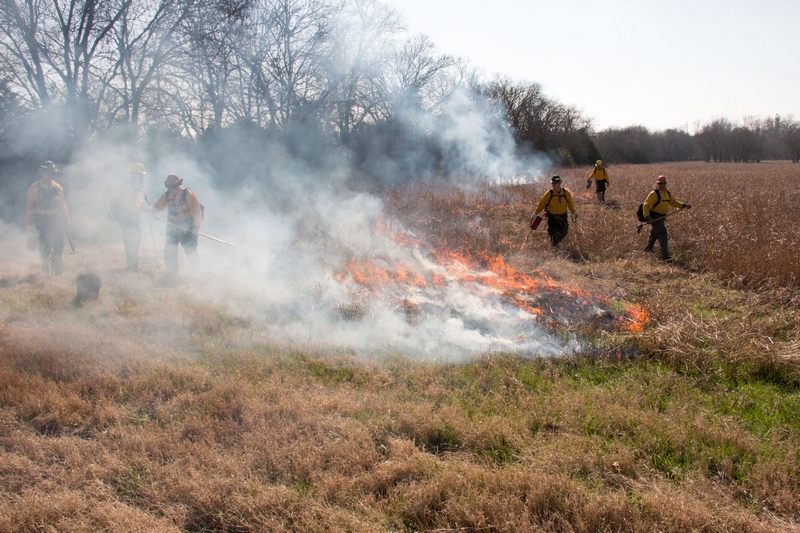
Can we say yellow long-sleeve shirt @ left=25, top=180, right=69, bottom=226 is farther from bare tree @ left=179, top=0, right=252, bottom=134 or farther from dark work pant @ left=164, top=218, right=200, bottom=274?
bare tree @ left=179, top=0, right=252, bottom=134

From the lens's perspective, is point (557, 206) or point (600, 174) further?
point (600, 174)

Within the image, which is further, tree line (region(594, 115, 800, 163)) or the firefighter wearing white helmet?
tree line (region(594, 115, 800, 163))

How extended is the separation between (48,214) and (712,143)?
74809 mm

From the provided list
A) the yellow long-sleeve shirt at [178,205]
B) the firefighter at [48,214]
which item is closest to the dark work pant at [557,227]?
the yellow long-sleeve shirt at [178,205]

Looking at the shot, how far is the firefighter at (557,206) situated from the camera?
9.24 metres

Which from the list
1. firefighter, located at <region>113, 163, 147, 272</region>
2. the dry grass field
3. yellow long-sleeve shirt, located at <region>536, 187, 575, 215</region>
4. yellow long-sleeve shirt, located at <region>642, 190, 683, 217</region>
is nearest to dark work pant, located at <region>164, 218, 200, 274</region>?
firefighter, located at <region>113, 163, 147, 272</region>

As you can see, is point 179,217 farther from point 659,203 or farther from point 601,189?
point 601,189

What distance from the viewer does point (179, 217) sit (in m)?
6.92

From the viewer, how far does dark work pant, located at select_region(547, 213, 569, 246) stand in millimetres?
9461

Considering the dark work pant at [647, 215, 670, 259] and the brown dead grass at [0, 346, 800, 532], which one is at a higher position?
the dark work pant at [647, 215, 670, 259]

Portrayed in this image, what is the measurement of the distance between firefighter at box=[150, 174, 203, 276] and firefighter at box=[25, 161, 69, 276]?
141cm

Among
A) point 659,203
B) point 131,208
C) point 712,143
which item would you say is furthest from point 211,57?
point 712,143

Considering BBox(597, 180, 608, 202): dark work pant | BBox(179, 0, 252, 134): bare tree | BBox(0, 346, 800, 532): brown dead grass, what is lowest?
BBox(0, 346, 800, 532): brown dead grass

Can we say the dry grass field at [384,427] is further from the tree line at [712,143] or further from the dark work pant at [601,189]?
the tree line at [712,143]
